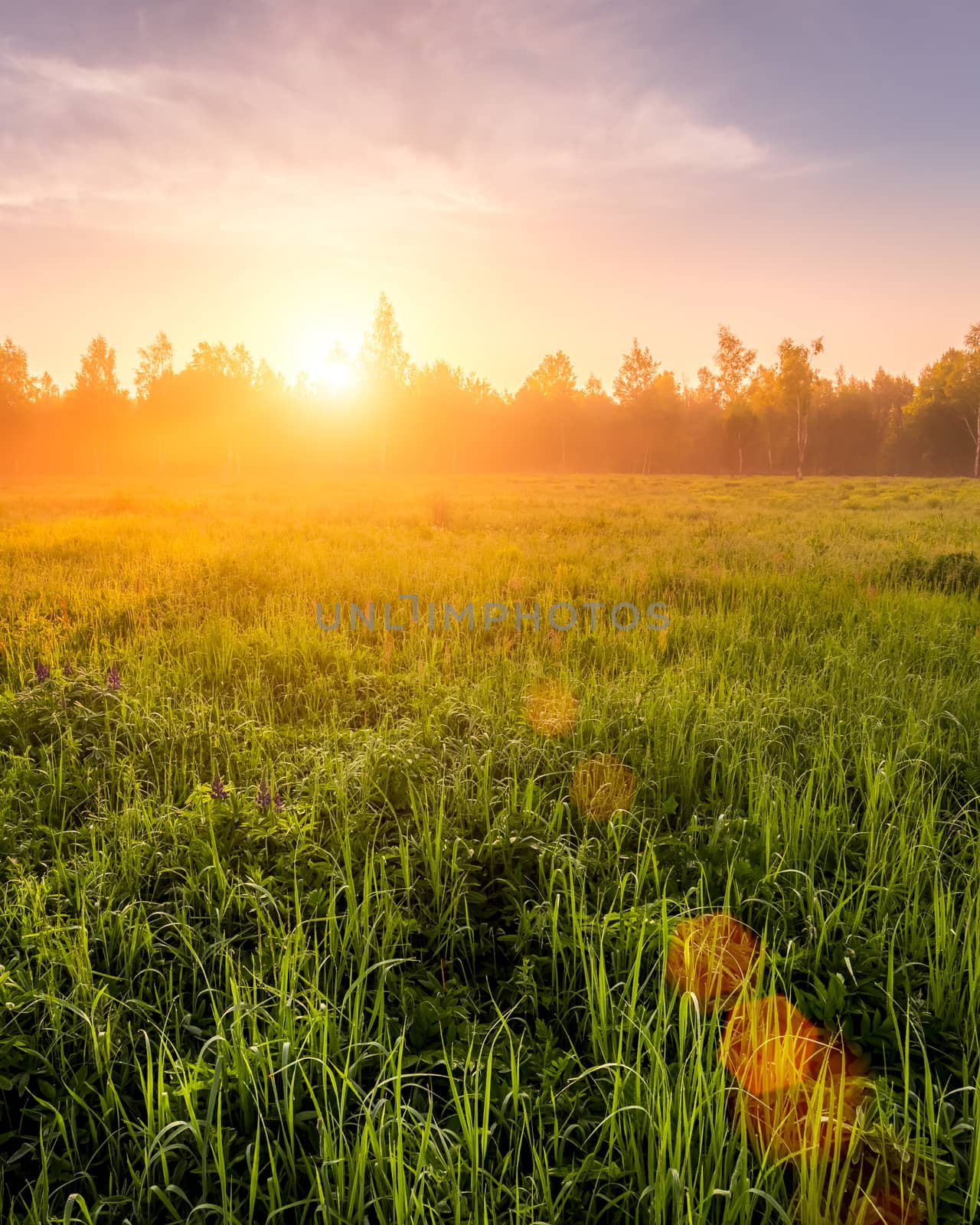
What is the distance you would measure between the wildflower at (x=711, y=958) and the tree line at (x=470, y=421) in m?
53.3

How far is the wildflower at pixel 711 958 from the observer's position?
88.7 inches

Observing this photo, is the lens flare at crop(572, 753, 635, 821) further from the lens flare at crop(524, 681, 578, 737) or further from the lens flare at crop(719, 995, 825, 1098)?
the lens flare at crop(719, 995, 825, 1098)

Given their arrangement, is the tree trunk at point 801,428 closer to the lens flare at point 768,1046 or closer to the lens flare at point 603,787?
the lens flare at point 603,787

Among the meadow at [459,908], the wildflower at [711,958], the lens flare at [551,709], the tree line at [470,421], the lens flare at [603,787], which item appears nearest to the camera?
the meadow at [459,908]

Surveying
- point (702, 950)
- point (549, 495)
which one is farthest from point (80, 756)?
point (549, 495)

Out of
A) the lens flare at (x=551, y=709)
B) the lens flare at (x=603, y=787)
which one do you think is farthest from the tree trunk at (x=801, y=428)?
the lens flare at (x=603, y=787)

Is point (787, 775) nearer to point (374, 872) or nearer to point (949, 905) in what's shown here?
point (949, 905)

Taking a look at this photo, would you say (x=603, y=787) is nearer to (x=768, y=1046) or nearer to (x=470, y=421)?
(x=768, y=1046)

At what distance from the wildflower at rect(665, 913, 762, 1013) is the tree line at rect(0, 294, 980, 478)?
53340 mm

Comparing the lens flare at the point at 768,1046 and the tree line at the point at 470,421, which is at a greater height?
the tree line at the point at 470,421

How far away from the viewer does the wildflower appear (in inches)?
88.7

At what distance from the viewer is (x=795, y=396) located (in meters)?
52.2

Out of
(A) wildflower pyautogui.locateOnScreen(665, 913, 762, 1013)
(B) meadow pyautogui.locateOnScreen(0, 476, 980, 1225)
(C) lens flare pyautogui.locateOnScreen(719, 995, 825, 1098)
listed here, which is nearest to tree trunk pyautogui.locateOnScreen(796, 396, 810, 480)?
(B) meadow pyautogui.locateOnScreen(0, 476, 980, 1225)

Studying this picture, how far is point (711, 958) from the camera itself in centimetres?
235
